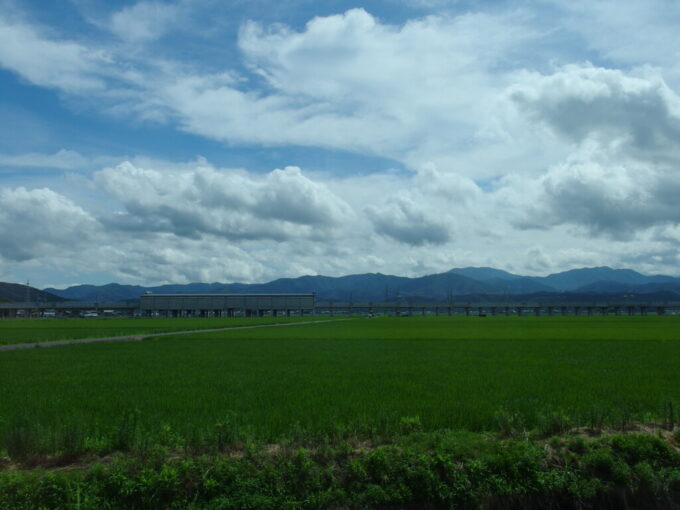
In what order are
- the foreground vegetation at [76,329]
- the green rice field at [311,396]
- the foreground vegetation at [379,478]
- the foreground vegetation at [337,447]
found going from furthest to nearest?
the foreground vegetation at [76,329]
the green rice field at [311,396]
the foreground vegetation at [337,447]
the foreground vegetation at [379,478]

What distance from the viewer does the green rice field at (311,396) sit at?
36.1 ft

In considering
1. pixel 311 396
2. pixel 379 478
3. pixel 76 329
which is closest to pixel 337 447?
pixel 379 478

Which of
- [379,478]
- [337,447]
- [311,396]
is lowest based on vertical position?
[379,478]

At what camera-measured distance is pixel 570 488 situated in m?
9.60

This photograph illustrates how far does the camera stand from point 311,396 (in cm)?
1557

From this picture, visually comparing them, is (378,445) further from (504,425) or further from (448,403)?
(448,403)

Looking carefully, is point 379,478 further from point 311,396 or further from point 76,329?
point 76,329

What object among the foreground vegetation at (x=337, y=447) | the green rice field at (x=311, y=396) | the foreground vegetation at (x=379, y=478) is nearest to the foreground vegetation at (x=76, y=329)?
the green rice field at (x=311, y=396)

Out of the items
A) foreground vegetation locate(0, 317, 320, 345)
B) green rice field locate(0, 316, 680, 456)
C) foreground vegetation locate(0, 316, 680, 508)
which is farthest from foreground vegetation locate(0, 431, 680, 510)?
foreground vegetation locate(0, 317, 320, 345)

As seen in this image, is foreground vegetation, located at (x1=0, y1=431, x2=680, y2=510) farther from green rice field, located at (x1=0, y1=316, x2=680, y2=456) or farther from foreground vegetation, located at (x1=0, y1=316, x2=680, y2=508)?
green rice field, located at (x1=0, y1=316, x2=680, y2=456)

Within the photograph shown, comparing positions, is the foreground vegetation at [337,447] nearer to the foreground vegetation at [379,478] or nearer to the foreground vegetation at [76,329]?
the foreground vegetation at [379,478]

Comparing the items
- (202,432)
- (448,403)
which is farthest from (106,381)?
(448,403)

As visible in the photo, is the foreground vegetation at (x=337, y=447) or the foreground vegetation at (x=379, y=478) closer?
the foreground vegetation at (x=379, y=478)

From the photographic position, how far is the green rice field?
1101cm
